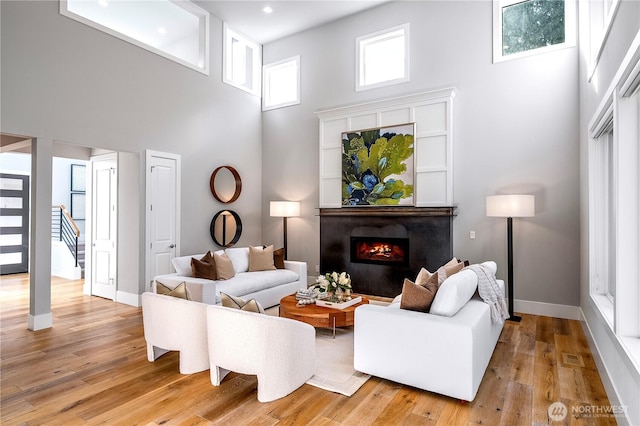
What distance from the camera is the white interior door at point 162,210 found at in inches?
216

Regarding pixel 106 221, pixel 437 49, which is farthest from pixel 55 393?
pixel 437 49

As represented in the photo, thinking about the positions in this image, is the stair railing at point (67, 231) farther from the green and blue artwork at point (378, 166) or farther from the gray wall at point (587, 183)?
the gray wall at point (587, 183)

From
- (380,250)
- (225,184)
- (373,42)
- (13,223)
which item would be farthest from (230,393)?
(13,223)

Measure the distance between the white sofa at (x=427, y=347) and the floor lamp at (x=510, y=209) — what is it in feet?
6.18

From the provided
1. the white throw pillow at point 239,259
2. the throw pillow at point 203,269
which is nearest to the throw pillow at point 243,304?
the throw pillow at point 203,269

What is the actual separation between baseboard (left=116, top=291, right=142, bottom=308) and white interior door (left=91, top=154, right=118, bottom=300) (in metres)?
0.15

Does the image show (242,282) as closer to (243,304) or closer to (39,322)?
(243,304)

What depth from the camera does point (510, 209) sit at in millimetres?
4461

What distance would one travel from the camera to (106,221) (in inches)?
232

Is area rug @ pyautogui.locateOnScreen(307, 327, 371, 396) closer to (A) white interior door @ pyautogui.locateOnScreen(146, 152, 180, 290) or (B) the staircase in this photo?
(A) white interior door @ pyautogui.locateOnScreen(146, 152, 180, 290)

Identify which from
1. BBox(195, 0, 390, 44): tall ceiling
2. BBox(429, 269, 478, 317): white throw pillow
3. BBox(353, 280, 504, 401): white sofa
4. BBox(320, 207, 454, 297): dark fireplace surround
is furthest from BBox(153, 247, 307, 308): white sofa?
BBox(195, 0, 390, 44): tall ceiling

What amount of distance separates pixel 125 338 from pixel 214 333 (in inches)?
73.5

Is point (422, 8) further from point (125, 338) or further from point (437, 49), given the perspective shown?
point (125, 338)

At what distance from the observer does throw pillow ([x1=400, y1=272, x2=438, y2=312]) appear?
2867 millimetres
